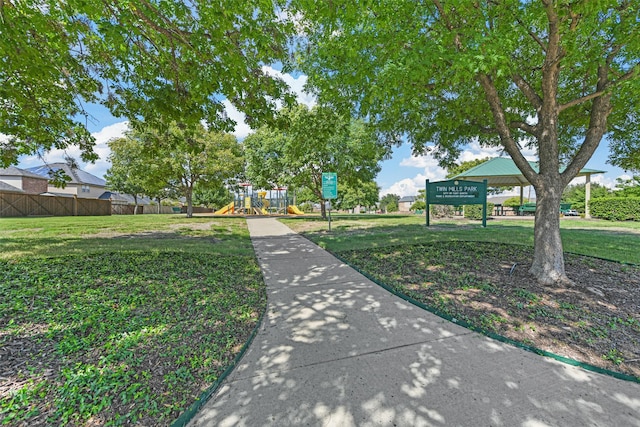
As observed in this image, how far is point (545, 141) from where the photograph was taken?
4297mm

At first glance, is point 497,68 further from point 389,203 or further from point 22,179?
point 389,203

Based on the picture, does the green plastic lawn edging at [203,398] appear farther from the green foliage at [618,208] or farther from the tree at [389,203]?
the tree at [389,203]

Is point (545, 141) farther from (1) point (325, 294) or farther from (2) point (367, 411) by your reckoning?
(2) point (367, 411)

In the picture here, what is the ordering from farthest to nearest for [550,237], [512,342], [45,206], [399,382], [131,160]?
1. [45,206]
2. [131,160]
3. [550,237]
4. [512,342]
5. [399,382]

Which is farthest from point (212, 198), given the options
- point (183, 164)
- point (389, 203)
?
point (389, 203)

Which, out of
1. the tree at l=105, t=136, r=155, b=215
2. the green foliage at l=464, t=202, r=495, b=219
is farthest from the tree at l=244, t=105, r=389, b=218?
the green foliage at l=464, t=202, r=495, b=219

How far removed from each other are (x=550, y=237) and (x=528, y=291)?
1.06 metres

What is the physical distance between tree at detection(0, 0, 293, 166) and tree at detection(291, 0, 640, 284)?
113 cm

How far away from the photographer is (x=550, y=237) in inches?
168

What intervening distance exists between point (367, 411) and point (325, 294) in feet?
7.31

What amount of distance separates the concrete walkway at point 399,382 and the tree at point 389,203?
193 feet

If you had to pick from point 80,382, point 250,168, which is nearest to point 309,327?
point 80,382

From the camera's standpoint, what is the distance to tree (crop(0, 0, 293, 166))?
3564mm

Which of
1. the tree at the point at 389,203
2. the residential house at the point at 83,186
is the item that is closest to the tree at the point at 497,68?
the residential house at the point at 83,186
